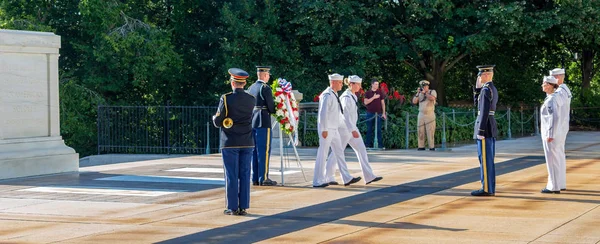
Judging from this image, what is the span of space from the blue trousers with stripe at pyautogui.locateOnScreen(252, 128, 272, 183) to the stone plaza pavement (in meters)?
0.39

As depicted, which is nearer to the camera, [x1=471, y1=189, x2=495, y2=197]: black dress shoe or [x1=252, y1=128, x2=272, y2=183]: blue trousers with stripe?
[x1=471, y1=189, x2=495, y2=197]: black dress shoe

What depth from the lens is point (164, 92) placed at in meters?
35.1

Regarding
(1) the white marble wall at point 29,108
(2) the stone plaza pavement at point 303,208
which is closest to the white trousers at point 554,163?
(2) the stone plaza pavement at point 303,208

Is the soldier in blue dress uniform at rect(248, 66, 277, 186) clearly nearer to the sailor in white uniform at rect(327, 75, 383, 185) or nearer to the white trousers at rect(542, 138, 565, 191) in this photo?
the sailor in white uniform at rect(327, 75, 383, 185)

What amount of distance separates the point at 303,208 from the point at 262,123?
2.71 m

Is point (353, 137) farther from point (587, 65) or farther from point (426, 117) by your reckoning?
point (587, 65)

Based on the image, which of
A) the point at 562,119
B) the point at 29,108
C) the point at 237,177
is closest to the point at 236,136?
the point at 237,177

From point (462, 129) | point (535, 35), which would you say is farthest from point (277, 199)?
point (535, 35)

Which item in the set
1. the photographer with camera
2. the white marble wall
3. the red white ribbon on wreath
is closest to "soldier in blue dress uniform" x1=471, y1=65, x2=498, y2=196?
the red white ribbon on wreath

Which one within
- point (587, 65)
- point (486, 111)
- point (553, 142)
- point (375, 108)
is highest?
point (587, 65)

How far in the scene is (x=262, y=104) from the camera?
1400 centimetres

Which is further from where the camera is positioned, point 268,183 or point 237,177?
point 268,183

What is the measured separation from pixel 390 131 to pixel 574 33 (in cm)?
891

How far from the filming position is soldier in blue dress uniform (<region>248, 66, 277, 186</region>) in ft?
A: 45.8
